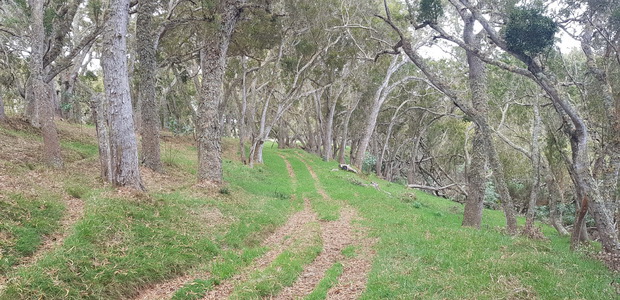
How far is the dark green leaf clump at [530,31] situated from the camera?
9.23 meters

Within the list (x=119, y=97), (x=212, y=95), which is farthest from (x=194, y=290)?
(x=212, y=95)

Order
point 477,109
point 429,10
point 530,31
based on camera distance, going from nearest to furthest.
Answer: point 530,31
point 477,109
point 429,10

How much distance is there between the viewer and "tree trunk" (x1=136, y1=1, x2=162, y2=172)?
43.2ft

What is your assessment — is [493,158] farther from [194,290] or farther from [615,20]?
[194,290]

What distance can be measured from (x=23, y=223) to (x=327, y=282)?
6.33 m

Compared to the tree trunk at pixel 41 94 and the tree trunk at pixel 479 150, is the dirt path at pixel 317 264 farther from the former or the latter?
the tree trunk at pixel 41 94

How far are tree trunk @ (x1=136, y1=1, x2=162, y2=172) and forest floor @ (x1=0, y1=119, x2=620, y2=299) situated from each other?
2.08 meters

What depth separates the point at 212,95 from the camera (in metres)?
13.9

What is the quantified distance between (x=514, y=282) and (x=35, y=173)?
13110mm

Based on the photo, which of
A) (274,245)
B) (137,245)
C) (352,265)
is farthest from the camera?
(274,245)

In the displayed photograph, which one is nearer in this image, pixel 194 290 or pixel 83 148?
pixel 194 290

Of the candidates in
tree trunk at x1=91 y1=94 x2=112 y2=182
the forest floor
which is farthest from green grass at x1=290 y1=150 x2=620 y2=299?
tree trunk at x1=91 y1=94 x2=112 y2=182

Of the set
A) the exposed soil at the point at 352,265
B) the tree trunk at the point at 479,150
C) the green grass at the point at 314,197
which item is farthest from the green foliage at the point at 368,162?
the tree trunk at the point at 479,150

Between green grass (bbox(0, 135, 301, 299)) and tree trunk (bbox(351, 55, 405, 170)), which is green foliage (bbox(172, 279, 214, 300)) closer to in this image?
green grass (bbox(0, 135, 301, 299))
